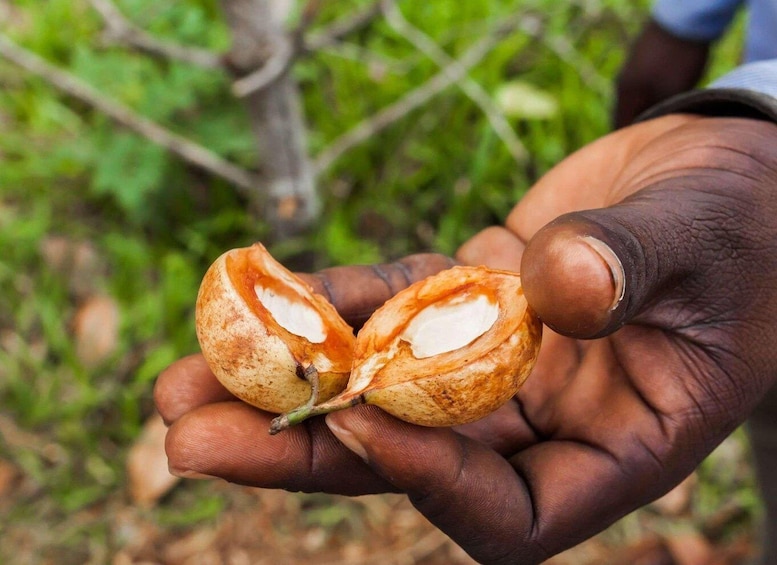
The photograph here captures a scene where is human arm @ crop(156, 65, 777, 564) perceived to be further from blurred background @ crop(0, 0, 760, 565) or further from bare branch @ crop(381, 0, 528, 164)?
bare branch @ crop(381, 0, 528, 164)

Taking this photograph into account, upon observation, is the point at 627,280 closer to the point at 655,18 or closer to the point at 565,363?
the point at 565,363

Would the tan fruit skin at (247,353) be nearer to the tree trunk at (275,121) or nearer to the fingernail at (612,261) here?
the fingernail at (612,261)

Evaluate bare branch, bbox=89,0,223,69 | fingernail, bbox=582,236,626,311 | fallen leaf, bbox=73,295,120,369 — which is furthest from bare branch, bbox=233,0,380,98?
fingernail, bbox=582,236,626,311

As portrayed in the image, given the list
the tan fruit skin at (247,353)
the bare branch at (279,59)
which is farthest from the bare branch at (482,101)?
the tan fruit skin at (247,353)

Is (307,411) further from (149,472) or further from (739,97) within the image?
(149,472)

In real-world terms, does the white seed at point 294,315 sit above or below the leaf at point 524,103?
below

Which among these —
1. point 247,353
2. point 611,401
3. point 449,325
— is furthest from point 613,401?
point 247,353
